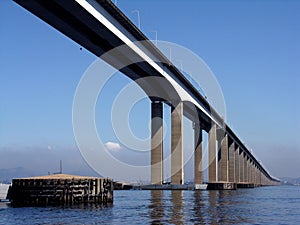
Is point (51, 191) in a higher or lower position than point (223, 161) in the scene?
lower

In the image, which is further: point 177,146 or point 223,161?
point 223,161

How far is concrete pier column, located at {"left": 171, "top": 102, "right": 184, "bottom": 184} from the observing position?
381ft

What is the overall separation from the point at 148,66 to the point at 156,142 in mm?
31169

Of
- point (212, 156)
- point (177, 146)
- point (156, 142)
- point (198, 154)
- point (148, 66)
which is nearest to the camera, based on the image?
point (148, 66)

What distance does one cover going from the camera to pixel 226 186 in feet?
468

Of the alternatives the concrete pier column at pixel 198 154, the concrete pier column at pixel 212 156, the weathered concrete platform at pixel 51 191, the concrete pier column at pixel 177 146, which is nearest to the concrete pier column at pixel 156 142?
the concrete pier column at pixel 177 146

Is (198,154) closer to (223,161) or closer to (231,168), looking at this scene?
(223,161)

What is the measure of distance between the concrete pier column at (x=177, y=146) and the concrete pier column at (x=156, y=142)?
3.32 m

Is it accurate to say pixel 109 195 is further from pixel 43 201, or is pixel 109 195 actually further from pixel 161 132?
pixel 161 132

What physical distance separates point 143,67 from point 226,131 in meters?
91.6

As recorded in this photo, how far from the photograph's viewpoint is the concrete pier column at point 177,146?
116000mm

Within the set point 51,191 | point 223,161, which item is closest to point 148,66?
point 51,191

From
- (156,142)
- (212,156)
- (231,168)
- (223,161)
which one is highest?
(156,142)

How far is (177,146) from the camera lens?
116 metres
